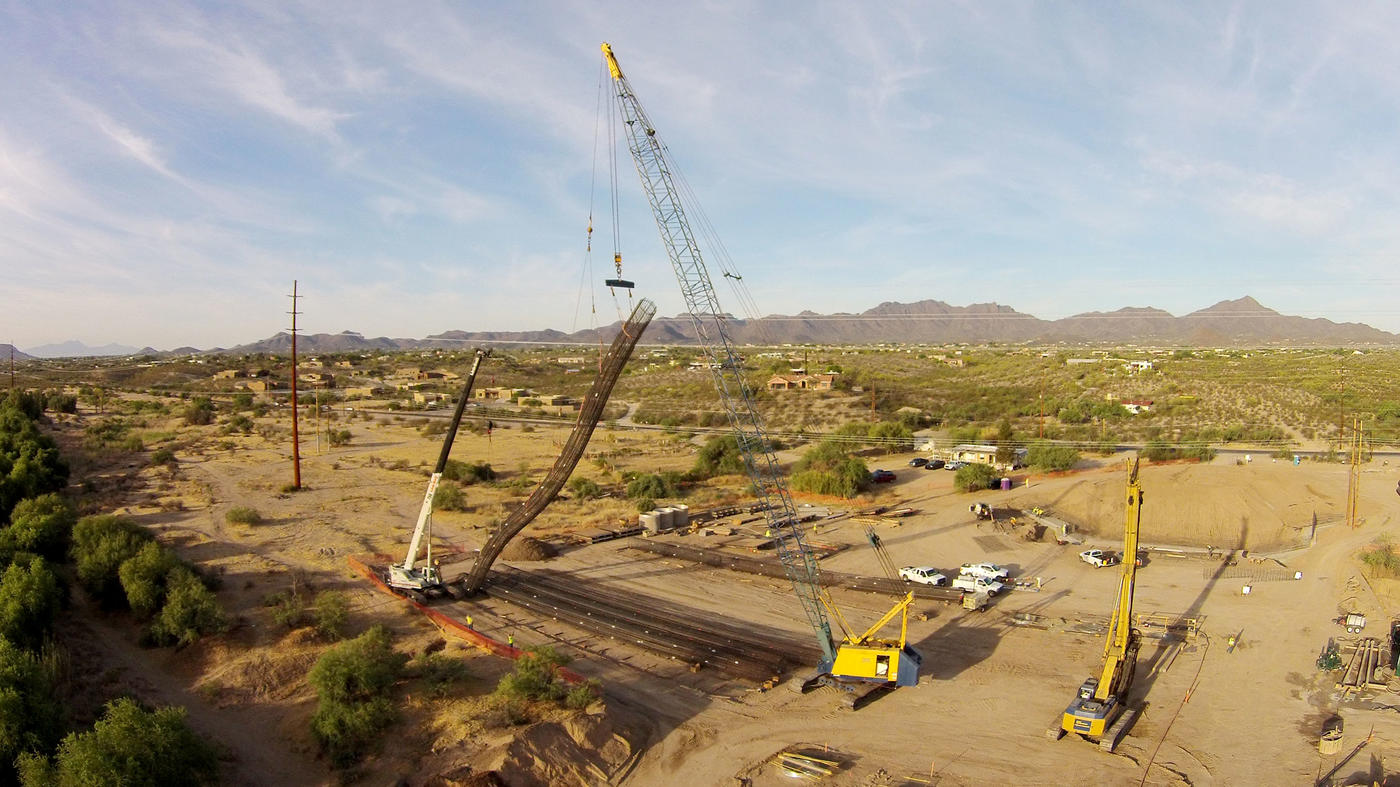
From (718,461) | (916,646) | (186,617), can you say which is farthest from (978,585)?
(718,461)

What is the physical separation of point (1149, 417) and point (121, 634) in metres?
65.9

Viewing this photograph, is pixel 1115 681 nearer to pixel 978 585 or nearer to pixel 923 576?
pixel 978 585

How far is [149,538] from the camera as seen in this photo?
79.6 ft

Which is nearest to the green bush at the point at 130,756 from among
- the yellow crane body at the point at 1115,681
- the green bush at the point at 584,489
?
the yellow crane body at the point at 1115,681

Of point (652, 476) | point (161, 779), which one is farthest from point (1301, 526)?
point (161, 779)

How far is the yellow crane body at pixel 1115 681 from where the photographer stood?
15312 mm

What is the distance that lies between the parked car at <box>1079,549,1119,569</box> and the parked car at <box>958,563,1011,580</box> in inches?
158

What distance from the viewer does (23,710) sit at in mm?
12453

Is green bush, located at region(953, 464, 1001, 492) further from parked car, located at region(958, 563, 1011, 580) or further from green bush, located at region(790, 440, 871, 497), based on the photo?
parked car, located at region(958, 563, 1011, 580)

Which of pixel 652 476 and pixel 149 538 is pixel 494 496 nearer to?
pixel 652 476

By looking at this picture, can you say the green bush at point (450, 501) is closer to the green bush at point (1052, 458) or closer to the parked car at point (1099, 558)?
the parked car at point (1099, 558)

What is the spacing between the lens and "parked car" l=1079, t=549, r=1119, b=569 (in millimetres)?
28188

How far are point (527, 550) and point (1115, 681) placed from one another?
19.9m

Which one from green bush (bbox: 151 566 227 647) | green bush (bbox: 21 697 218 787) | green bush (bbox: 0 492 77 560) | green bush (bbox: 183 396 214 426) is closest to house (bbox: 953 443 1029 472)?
green bush (bbox: 151 566 227 647)
